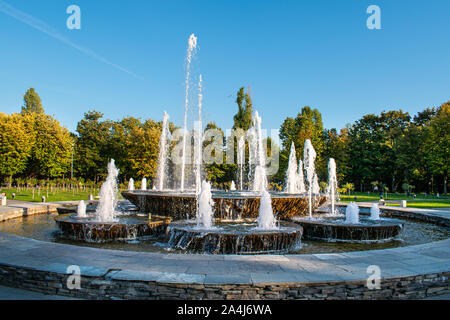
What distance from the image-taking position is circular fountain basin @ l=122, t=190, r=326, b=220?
1084 cm

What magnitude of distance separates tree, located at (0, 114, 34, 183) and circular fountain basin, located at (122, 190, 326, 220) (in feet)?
95.1

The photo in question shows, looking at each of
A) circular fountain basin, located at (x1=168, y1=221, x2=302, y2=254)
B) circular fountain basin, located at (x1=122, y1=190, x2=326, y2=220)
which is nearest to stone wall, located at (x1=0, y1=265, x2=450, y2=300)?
circular fountain basin, located at (x1=168, y1=221, x2=302, y2=254)

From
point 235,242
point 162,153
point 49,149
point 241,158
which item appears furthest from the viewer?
point 49,149

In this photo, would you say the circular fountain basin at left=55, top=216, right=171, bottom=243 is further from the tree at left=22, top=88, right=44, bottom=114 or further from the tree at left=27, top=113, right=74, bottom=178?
the tree at left=22, top=88, right=44, bottom=114

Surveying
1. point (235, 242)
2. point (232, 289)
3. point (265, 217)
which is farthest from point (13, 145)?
point (232, 289)

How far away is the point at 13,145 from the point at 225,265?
3768 centimetres

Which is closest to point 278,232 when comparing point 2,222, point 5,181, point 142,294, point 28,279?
point 142,294

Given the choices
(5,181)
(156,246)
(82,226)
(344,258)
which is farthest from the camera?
(5,181)

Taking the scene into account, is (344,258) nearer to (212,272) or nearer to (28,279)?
(212,272)

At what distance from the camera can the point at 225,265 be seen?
16.9 feet

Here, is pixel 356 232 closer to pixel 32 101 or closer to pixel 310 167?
pixel 310 167

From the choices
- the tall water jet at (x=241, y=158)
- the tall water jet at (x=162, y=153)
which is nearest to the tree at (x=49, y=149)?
the tall water jet at (x=162, y=153)

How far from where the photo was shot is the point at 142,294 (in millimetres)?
4195

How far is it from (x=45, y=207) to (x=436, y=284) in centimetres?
1666
